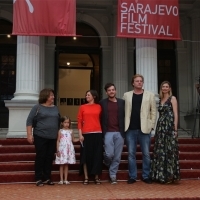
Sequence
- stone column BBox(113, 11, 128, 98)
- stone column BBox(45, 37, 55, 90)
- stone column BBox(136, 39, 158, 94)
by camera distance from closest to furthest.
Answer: stone column BBox(136, 39, 158, 94), stone column BBox(113, 11, 128, 98), stone column BBox(45, 37, 55, 90)

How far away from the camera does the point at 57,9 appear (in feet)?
31.3

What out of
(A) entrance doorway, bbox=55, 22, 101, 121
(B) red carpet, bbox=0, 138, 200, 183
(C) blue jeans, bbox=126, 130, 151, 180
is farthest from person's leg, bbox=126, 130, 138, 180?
(A) entrance doorway, bbox=55, 22, 101, 121

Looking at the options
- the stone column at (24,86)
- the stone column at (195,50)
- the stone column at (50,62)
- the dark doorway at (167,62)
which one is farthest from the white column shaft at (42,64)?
the stone column at (195,50)

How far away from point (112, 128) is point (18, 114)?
12.8ft

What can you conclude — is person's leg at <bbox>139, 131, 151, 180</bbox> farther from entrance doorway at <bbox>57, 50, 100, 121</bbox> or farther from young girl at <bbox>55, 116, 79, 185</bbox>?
entrance doorway at <bbox>57, 50, 100, 121</bbox>

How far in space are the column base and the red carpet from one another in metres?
0.82

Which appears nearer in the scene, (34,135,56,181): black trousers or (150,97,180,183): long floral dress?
(34,135,56,181): black trousers

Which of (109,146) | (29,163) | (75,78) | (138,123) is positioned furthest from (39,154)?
(75,78)

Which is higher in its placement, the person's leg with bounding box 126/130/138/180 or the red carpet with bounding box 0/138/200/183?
the person's leg with bounding box 126/130/138/180

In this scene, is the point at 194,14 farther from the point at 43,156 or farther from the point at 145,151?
the point at 43,156

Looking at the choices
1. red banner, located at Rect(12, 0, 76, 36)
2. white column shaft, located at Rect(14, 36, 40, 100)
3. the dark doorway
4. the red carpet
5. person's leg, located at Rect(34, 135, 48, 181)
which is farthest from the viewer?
the dark doorway

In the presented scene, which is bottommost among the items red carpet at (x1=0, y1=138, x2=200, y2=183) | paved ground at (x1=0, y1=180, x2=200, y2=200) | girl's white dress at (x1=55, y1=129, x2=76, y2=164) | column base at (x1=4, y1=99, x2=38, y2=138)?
paved ground at (x1=0, y1=180, x2=200, y2=200)

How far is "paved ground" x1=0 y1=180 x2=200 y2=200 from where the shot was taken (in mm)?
5821

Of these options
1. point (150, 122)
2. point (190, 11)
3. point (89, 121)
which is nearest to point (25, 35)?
point (89, 121)
